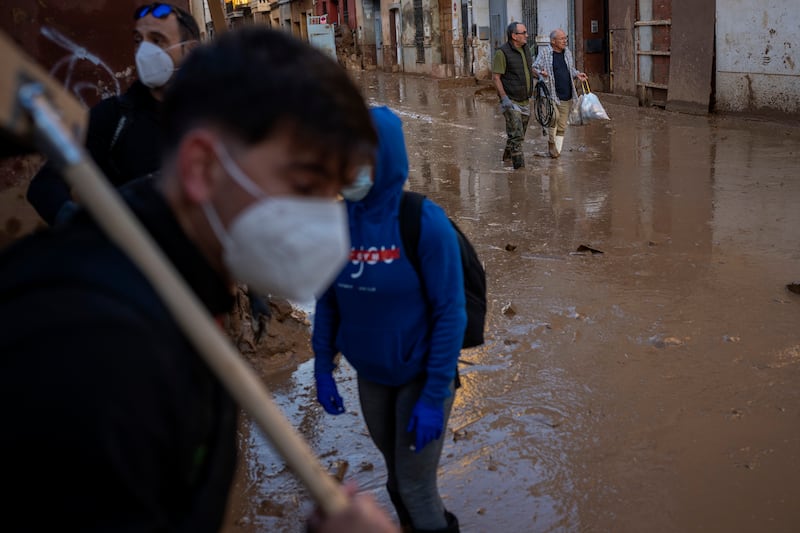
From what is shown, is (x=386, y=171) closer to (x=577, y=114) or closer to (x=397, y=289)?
(x=397, y=289)

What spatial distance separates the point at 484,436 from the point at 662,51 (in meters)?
13.9

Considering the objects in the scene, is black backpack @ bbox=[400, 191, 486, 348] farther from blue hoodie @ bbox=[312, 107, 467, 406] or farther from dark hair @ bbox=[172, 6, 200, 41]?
dark hair @ bbox=[172, 6, 200, 41]

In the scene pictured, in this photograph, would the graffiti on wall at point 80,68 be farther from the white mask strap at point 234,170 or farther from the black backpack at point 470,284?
the white mask strap at point 234,170

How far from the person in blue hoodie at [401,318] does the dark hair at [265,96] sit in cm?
135

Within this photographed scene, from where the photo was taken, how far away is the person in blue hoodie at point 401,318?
268 cm

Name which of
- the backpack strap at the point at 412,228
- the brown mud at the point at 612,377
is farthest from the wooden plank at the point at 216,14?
the backpack strap at the point at 412,228

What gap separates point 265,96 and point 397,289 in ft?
5.32

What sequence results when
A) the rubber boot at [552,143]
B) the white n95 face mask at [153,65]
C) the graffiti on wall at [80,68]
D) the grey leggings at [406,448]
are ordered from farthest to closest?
1. the rubber boot at [552,143]
2. the graffiti on wall at [80,68]
3. the white n95 face mask at [153,65]
4. the grey leggings at [406,448]

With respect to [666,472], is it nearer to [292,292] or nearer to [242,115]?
[292,292]

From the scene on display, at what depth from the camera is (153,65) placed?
134 inches

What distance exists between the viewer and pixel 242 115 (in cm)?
114

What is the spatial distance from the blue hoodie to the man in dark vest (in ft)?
27.7

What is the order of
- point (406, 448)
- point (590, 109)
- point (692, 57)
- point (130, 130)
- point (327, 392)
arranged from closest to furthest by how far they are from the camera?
point (406, 448) → point (327, 392) → point (130, 130) → point (590, 109) → point (692, 57)

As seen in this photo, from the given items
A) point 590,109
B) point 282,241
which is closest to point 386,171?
point 282,241
